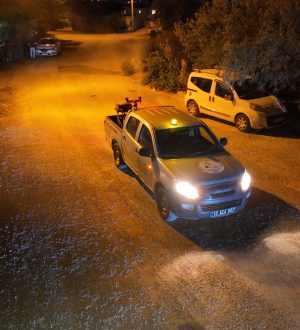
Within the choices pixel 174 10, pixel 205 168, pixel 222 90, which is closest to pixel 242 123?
pixel 222 90

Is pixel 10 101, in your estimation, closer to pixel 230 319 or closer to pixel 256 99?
pixel 256 99

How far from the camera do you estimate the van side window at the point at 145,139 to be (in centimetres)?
820

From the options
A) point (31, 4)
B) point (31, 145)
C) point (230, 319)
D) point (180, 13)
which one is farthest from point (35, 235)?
point (31, 4)

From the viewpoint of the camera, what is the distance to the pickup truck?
23.3ft

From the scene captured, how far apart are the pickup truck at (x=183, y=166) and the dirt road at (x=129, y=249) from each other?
20.1 inches

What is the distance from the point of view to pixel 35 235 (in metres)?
7.39

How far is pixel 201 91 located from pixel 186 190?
7990 millimetres

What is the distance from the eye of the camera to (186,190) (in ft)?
23.3

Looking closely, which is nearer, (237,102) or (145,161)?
(145,161)

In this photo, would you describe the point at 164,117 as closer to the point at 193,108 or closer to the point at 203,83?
the point at 203,83

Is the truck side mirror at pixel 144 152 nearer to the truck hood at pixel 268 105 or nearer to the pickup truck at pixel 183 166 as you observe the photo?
the pickup truck at pixel 183 166

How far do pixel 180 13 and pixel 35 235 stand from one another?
1746 cm

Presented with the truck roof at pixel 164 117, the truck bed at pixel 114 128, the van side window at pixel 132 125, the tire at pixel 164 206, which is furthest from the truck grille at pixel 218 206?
the truck bed at pixel 114 128

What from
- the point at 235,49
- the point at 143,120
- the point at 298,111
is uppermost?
the point at 235,49
